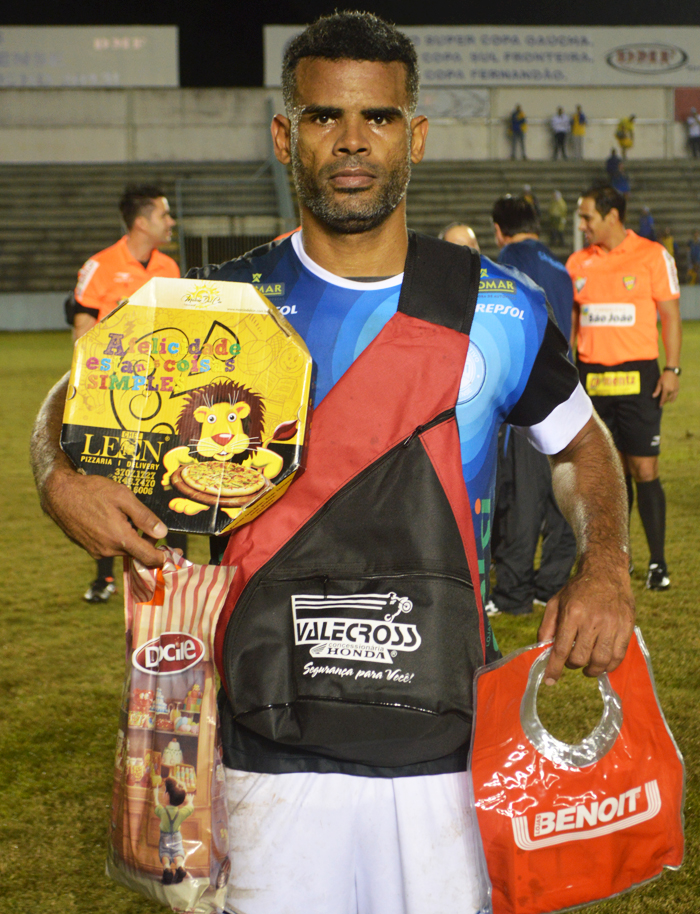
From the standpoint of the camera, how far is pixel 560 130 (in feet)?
97.3

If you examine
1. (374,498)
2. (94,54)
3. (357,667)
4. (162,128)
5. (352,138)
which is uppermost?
(94,54)

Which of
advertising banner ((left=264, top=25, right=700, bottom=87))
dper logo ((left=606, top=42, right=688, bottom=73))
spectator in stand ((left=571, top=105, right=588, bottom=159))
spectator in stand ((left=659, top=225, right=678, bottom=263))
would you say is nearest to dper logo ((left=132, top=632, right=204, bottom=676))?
spectator in stand ((left=659, top=225, right=678, bottom=263))

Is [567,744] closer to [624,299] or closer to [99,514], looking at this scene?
[99,514]

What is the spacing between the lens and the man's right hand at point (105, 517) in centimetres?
137

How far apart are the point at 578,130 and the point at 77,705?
97.2 ft

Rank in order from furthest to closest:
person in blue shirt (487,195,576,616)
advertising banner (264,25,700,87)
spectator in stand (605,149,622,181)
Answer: advertising banner (264,25,700,87) < spectator in stand (605,149,622,181) < person in blue shirt (487,195,576,616)

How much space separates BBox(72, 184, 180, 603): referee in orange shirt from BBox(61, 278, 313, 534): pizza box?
136 inches

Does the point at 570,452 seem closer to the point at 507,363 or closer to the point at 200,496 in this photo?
the point at 507,363

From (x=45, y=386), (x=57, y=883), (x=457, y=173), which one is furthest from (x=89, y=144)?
(x=57, y=883)

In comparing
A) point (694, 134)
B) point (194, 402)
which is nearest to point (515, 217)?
point (194, 402)

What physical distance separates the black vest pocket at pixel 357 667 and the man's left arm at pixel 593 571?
0.16 meters

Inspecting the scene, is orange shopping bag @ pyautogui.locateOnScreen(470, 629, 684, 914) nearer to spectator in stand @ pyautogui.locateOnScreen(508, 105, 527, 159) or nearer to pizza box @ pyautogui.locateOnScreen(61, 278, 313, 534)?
pizza box @ pyautogui.locateOnScreen(61, 278, 313, 534)

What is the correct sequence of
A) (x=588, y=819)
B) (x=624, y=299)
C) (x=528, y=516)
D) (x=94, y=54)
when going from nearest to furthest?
(x=588, y=819) < (x=528, y=516) < (x=624, y=299) < (x=94, y=54)

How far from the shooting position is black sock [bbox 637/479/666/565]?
5.14 m
